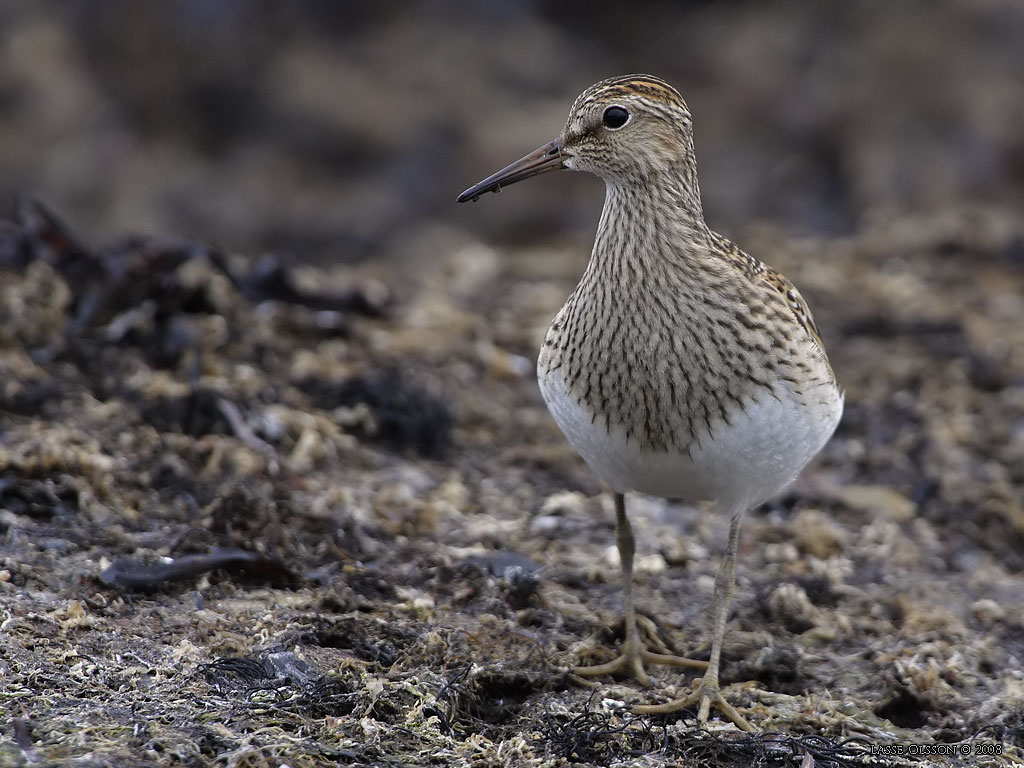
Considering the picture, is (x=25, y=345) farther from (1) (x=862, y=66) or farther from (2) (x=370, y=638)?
(1) (x=862, y=66)

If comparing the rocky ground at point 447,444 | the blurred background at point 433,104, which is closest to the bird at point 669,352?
the rocky ground at point 447,444

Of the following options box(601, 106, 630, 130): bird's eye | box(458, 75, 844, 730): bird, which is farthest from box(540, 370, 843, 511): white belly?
box(601, 106, 630, 130): bird's eye

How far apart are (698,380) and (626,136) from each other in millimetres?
947

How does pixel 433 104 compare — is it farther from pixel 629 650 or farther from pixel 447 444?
pixel 629 650

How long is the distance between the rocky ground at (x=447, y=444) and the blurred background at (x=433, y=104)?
4cm

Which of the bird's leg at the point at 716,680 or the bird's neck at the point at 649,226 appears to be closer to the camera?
the bird's leg at the point at 716,680

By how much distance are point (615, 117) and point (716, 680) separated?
2.04 m

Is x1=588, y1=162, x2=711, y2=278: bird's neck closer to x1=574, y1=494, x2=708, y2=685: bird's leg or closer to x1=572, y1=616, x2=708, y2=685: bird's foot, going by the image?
x1=574, y1=494, x2=708, y2=685: bird's leg

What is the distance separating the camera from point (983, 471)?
22.5 ft

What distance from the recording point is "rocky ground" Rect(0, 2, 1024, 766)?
4.23 m

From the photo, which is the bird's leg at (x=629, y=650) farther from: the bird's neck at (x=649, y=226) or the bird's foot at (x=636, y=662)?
the bird's neck at (x=649, y=226)

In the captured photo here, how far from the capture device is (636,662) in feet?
15.8

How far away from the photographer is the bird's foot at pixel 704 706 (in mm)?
4418

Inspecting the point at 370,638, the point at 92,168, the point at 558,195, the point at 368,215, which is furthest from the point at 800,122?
the point at 370,638
